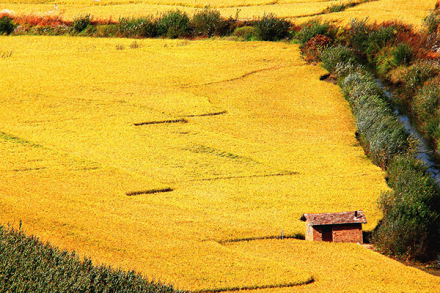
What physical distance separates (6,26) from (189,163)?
13.5m

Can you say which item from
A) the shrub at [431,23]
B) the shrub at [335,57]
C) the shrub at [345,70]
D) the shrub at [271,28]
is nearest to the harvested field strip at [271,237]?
the shrub at [345,70]

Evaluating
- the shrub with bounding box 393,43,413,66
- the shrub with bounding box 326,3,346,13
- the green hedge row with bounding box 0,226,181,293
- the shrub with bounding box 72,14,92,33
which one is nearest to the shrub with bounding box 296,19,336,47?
the shrub with bounding box 393,43,413,66

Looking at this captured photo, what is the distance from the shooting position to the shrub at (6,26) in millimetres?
19984

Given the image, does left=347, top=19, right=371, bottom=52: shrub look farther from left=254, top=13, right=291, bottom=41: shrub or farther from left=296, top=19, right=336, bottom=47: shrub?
left=254, top=13, right=291, bottom=41: shrub

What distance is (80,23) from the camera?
2038cm

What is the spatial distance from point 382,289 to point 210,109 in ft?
24.9

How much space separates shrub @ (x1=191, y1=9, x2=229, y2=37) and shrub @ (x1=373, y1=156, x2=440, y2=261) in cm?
1186

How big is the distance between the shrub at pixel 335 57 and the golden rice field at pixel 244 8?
3.15m

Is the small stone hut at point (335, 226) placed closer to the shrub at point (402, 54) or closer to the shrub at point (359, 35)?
the shrub at point (402, 54)

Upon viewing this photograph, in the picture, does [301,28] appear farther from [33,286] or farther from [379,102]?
[33,286]

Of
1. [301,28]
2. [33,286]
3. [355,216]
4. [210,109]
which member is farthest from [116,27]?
[33,286]

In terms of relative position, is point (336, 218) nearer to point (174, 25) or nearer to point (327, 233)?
point (327, 233)

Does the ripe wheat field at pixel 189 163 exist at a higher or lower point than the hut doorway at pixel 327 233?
higher

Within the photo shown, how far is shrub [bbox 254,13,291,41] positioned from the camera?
19.0m
